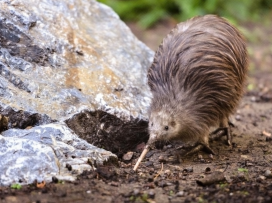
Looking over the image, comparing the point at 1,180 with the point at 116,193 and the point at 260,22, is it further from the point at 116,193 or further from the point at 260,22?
the point at 260,22

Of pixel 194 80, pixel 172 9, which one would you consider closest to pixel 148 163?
pixel 194 80

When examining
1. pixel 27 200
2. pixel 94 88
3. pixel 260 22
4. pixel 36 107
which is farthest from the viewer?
pixel 260 22

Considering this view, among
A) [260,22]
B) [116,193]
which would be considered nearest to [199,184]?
[116,193]

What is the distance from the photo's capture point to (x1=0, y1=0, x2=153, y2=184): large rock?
16.8 ft

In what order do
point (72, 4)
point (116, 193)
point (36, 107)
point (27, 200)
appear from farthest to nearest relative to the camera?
point (72, 4) < point (36, 107) < point (116, 193) < point (27, 200)

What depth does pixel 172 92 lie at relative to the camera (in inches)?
209

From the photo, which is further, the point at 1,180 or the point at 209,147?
the point at 209,147

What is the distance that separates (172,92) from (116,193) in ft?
5.04

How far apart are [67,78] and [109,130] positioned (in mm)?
699

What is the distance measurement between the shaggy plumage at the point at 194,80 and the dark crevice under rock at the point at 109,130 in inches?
16.3

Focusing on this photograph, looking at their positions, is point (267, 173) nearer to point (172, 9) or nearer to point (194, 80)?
point (194, 80)

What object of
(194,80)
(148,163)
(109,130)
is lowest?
(148,163)

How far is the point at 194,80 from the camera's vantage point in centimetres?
530

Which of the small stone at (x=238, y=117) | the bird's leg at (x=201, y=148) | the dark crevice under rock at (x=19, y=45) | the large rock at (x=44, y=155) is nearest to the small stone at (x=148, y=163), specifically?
the large rock at (x=44, y=155)
